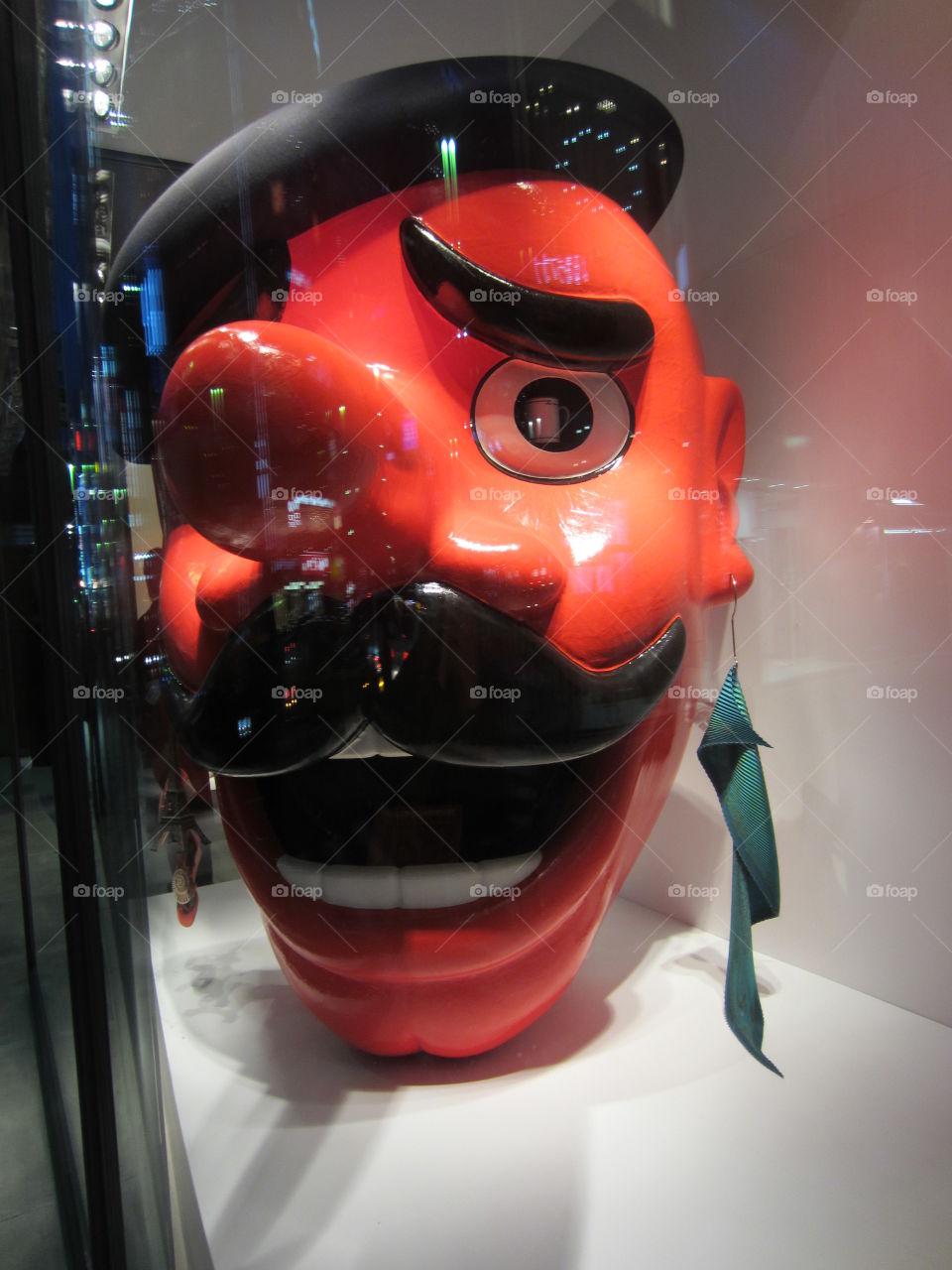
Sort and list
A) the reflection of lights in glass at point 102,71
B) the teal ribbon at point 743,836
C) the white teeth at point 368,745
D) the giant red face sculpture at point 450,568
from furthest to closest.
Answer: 1. the teal ribbon at point 743,836
2. the white teeth at point 368,745
3. the giant red face sculpture at point 450,568
4. the reflection of lights in glass at point 102,71

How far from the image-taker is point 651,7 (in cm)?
122

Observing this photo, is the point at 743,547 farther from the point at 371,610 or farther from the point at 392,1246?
the point at 392,1246

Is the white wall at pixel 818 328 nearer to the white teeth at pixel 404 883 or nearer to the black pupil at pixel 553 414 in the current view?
the black pupil at pixel 553 414

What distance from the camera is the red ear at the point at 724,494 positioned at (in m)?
1.21

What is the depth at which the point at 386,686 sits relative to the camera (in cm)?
89

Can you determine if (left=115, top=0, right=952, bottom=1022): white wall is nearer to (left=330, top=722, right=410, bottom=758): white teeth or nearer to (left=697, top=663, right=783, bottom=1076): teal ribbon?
(left=697, top=663, right=783, bottom=1076): teal ribbon

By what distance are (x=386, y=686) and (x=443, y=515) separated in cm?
20

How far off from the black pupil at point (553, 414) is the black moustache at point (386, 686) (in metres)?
0.28

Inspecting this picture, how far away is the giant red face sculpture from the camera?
2.68 feet

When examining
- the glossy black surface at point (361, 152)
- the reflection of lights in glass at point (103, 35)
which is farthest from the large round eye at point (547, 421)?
the reflection of lights in glass at point (103, 35)

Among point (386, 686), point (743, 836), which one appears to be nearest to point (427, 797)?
point (386, 686)

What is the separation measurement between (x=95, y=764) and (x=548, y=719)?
47 centimetres

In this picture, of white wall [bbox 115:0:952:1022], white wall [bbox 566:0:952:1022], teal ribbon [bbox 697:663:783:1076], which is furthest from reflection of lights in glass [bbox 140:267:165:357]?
teal ribbon [bbox 697:663:783:1076]

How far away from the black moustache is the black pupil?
0.28 m
